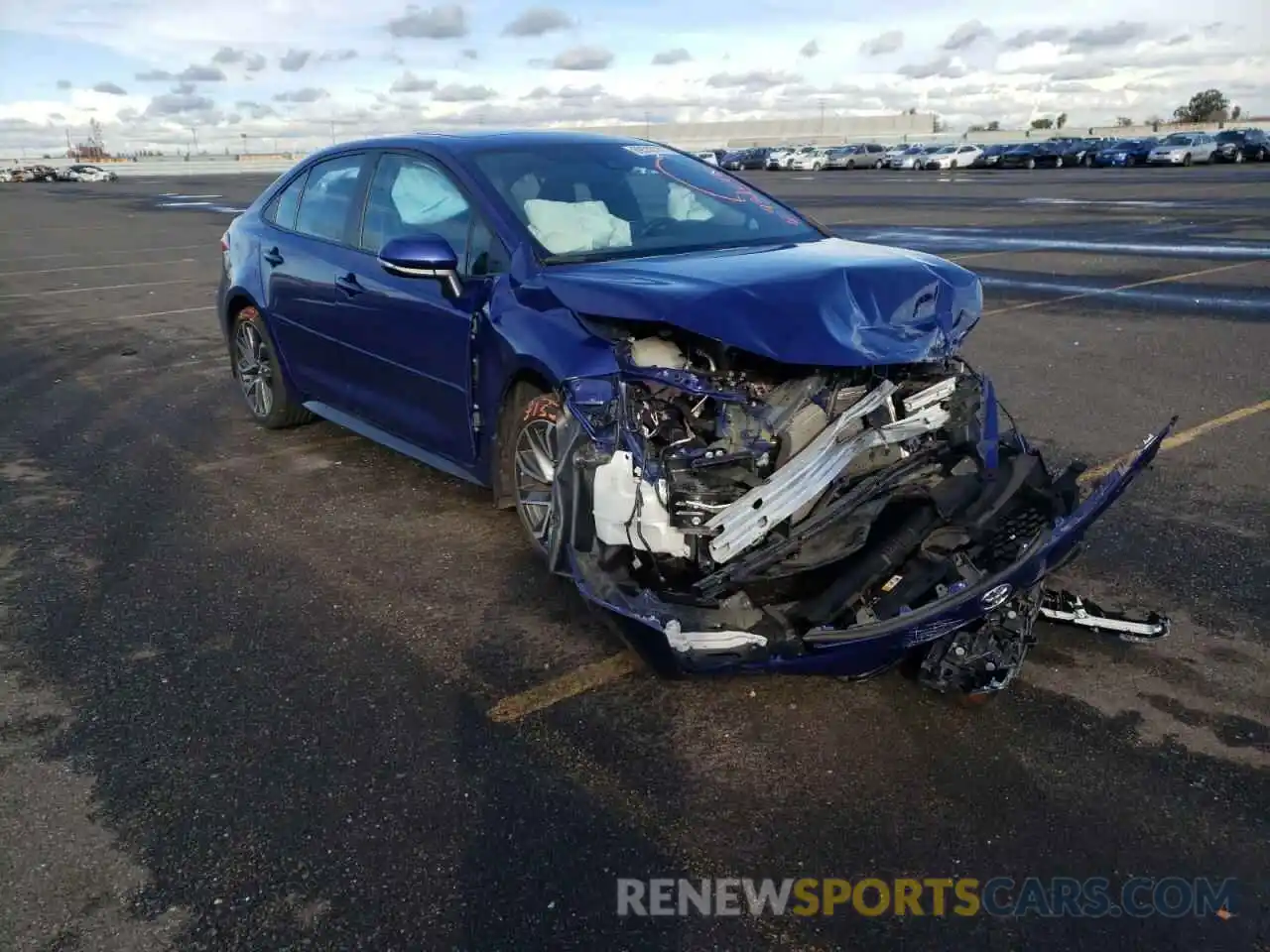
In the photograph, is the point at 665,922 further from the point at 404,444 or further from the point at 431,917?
the point at 404,444

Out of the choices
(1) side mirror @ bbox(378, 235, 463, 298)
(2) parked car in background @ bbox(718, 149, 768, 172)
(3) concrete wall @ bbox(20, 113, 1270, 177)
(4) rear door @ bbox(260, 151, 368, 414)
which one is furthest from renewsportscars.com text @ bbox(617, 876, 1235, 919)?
(3) concrete wall @ bbox(20, 113, 1270, 177)

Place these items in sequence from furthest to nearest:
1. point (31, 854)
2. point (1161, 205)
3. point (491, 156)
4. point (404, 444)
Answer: point (1161, 205) → point (404, 444) → point (491, 156) → point (31, 854)

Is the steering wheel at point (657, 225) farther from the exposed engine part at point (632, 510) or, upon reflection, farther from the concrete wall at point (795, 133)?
the concrete wall at point (795, 133)

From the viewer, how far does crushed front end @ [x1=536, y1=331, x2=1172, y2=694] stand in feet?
10.2

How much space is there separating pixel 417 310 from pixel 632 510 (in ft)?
6.02

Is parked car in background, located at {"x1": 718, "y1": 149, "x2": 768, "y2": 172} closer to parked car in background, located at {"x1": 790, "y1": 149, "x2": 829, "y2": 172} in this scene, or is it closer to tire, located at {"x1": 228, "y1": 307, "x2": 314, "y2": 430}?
parked car in background, located at {"x1": 790, "y1": 149, "x2": 829, "y2": 172}

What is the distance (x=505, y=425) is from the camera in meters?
4.39

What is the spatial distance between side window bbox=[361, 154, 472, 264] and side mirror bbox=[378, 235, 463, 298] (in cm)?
21

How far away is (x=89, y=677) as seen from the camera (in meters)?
3.68

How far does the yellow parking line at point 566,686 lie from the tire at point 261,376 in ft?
11.0

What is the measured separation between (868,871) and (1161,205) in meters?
23.6

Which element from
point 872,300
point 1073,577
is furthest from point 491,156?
point 1073,577

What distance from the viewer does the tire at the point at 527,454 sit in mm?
4164

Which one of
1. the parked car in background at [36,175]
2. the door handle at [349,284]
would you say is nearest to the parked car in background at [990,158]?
the door handle at [349,284]
